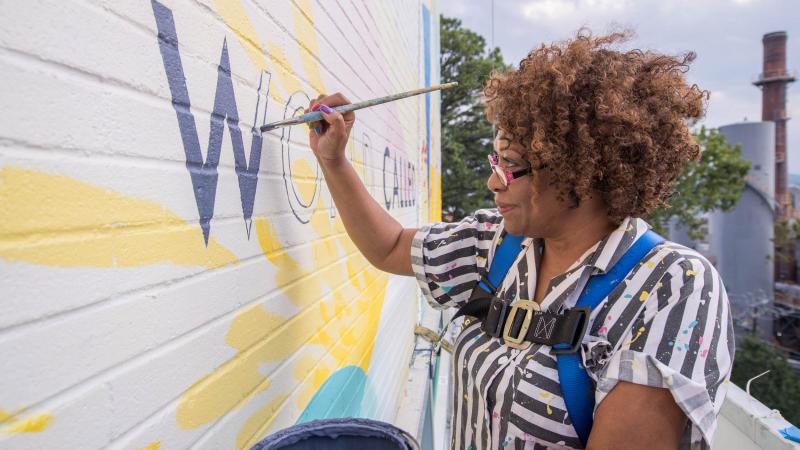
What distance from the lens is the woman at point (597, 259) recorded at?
4.22 feet

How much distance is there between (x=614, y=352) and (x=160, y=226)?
1131mm

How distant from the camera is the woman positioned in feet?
4.22

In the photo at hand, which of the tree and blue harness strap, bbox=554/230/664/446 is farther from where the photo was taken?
the tree

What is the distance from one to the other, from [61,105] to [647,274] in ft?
4.50

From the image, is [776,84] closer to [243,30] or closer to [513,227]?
[513,227]

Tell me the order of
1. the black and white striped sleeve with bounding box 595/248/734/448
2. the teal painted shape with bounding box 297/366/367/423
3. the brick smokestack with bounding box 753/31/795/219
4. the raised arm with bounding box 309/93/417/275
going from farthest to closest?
the brick smokestack with bounding box 753/31/795/219
the teal painted shape with bounding box 297/366/367/423
the raised arm with bounding box 309/93/417/275
the black and white striped sleeve with bounding box 595/248/734/448

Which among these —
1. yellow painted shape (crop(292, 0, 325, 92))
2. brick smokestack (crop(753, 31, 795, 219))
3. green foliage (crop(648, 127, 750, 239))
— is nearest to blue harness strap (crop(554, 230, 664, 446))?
yellow painted shape (crop(292, 0, 325, 92))

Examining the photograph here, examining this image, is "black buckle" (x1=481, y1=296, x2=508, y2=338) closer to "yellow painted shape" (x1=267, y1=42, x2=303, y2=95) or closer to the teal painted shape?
the teal painted shape

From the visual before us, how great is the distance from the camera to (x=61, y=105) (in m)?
0.86

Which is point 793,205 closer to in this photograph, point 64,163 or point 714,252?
point 714,252

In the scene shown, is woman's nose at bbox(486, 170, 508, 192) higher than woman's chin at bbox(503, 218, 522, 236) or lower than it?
higher

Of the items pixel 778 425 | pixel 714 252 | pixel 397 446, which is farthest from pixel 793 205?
pixel 397 446

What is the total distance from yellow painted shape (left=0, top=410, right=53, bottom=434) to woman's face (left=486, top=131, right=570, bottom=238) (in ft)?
4.06

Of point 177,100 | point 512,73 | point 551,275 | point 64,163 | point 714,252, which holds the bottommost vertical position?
point 714,252
